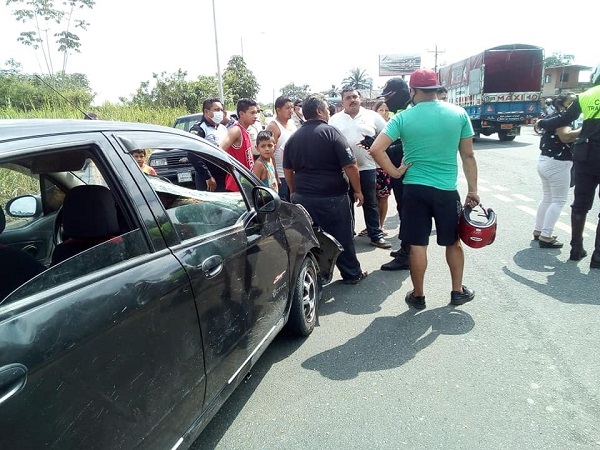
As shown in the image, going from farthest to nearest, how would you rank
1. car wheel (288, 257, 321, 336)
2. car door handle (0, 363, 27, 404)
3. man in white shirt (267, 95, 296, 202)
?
man in white shirt (267, 95, 296, 202) → car wheel (288, 257, 321, 336) → car door handle (0, 363, 27, 404)

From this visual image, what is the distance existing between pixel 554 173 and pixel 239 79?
35001 millimetres

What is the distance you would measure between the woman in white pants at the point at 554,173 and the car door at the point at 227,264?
3593 millimetres

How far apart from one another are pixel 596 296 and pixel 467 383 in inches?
73.9

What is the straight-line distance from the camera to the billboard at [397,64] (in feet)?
231

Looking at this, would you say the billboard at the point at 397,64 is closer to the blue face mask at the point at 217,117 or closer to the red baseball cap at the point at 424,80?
the blue face mask at the point at 217,117

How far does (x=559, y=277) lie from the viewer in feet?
13.8

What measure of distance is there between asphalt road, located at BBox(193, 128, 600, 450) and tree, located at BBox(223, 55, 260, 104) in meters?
31.8

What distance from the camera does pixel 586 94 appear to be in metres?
4.39

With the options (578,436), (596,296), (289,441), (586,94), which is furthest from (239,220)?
(586,94)

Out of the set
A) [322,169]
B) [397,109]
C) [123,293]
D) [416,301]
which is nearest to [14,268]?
[123,293]

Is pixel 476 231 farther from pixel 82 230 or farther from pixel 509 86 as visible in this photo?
pixel 509 86

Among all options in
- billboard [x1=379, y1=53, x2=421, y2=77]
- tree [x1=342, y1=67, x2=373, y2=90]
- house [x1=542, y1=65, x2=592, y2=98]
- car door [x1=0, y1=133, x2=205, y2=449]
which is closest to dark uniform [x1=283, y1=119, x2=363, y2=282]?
car door [x1=0, y1=133, x2=205, y2=449]

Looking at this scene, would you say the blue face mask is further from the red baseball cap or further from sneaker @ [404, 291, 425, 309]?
sneaker @ [404, 291, 425, 309]

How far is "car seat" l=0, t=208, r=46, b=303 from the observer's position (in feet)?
5.00
